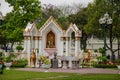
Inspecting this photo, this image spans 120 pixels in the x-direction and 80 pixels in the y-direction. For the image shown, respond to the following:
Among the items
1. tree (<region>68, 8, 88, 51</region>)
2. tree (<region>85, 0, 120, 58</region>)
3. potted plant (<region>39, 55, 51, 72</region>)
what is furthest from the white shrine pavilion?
tree (<region>68, 8, 88, 51</region>)

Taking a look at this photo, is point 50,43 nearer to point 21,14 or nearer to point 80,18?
point 21,14

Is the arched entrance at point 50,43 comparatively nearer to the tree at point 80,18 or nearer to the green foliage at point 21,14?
the green foliage at point 21,14

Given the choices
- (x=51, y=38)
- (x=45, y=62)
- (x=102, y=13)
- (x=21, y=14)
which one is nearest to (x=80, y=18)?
(x=21, y=14)

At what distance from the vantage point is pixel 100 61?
104 feet

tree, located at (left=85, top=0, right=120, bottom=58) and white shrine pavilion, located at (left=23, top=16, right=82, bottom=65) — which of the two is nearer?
white shrine pavilion, located at (left=23, top=16, right=82, bottom=65)

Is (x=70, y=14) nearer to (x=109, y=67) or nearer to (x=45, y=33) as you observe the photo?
(x=45, y=33)

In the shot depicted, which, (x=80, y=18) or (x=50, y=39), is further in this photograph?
(x=80, y=18)

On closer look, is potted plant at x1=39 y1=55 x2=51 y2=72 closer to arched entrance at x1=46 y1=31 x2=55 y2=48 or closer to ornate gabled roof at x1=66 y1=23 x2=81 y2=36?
arched entrance at x1=46 y1=31 x2=55 y2=48

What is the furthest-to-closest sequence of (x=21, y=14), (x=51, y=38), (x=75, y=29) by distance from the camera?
(x=21, y=14), (x=51, y=38), (x=75, y=29)

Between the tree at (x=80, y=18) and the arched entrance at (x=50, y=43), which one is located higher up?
the tree at (x=80, y=18)

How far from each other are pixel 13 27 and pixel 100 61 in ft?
52.4

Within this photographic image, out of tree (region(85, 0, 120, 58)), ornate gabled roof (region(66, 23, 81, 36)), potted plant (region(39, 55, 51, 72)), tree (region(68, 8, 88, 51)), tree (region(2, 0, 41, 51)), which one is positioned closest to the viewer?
potted plant (region(39, 55, 51, 72))

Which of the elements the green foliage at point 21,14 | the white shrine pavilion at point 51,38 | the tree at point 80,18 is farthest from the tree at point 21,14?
the tree at point 80,18

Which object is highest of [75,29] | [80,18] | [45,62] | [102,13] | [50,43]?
[80,18]
